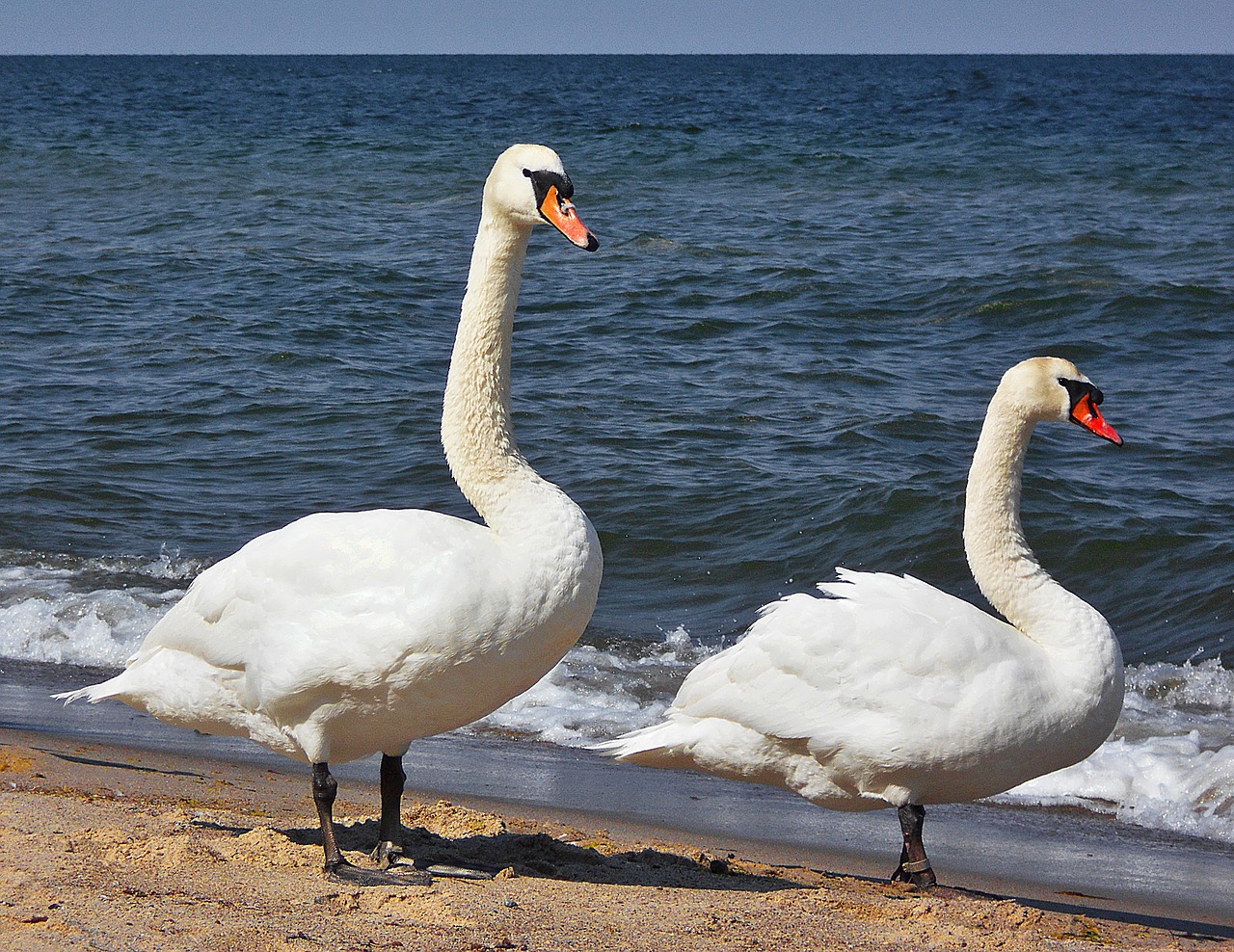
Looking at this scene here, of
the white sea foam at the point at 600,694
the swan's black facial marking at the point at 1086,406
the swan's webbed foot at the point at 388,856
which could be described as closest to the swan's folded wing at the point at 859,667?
the swan's black facial marking at the point at 1086,406

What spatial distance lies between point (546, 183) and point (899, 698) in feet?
6.40

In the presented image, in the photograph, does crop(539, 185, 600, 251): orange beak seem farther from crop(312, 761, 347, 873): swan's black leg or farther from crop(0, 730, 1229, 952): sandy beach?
crop(0, 730, 1229, 952): sandy beach

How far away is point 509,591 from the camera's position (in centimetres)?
416

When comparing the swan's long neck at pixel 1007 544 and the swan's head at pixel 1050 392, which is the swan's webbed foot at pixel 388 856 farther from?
→ the swan's head at pixel 1050 392

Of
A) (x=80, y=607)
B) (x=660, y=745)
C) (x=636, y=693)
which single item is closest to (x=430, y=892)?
(x=660, y=745)

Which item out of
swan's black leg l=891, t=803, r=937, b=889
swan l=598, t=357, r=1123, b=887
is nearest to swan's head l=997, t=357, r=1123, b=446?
swan l=598, t=357, r=1123, b=887

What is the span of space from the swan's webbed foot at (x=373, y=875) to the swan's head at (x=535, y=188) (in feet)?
6.35

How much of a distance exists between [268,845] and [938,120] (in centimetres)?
3854

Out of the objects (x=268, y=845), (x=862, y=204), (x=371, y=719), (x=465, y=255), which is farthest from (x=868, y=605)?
(x=862, y=204)

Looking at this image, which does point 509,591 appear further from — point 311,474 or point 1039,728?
point 311,474

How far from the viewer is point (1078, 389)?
5512mm

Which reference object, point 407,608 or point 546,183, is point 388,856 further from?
point 546,183

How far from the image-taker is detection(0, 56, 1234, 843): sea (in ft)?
27.1

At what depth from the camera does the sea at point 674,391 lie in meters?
8.27
